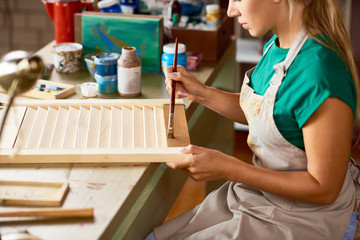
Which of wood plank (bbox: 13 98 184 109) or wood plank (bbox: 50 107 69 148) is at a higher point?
wood plank (bbox: 13 98 184 109)

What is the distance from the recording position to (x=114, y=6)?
2279 millimetres

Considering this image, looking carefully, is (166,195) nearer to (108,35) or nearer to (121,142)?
(121,142)

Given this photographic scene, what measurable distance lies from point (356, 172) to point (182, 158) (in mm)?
542

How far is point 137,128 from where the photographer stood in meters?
1.49

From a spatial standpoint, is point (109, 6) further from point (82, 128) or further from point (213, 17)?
point (82, 128)

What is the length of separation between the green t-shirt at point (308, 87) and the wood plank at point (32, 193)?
1.87ft

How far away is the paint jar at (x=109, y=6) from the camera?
225 centimetres

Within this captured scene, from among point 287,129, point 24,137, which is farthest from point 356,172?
point 24,137

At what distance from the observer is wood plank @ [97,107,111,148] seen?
1.40 meters

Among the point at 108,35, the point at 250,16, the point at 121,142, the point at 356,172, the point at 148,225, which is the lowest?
the point at 148,225

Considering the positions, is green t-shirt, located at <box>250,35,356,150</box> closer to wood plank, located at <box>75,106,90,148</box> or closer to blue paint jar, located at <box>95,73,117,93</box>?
wood plank, located at <box>75,106,90,148</box>

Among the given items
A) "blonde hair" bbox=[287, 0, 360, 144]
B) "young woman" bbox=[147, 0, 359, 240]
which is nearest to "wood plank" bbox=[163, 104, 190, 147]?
"young woman" bbox=[147, 0, 359, 240]

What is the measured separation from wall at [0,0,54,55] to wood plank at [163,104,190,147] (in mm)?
2687

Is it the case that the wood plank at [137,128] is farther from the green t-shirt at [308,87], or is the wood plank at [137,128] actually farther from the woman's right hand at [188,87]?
the green t-shirt at [308,87]
